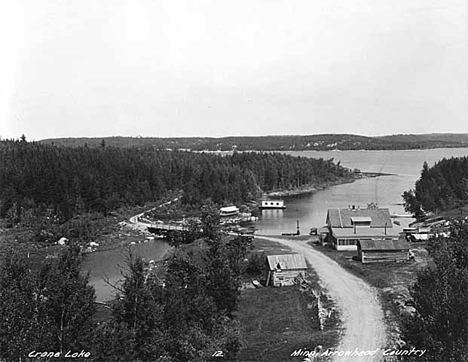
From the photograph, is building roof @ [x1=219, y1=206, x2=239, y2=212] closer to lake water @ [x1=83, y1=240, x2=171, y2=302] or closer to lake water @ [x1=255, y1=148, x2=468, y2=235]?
lake water @ [x1=255, y1=148, x2=468, y2=235]

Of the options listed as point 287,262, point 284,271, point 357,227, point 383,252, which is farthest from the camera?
point 357,227

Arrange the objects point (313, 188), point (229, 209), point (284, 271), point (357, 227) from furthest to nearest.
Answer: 1. point (313, 188)
2. point (229, 209)
3. point (357, 227)
4. point (284, 271)

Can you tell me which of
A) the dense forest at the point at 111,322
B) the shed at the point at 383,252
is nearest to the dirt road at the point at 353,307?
the shed at the point at 383,252

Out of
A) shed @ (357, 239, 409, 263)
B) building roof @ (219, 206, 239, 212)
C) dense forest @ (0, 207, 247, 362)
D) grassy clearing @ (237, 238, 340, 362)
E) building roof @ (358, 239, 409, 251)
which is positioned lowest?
building roof @ (219, 206, 239, 212)

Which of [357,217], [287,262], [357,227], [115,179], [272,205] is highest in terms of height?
[115,179]

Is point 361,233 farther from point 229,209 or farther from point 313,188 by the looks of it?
point 313,188

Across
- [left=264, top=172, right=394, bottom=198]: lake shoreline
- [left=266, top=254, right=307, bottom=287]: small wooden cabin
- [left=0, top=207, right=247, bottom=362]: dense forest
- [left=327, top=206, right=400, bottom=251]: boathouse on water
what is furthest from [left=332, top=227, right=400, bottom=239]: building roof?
[left=264, top=172, right=394, bottom=198]: lake shoreline

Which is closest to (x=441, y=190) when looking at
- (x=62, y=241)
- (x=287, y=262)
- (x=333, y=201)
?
(x=333, y=201)

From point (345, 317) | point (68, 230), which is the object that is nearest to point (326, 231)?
point (345, 317)
